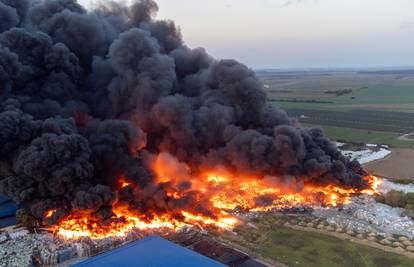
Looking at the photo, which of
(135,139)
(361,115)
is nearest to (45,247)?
(135,139)

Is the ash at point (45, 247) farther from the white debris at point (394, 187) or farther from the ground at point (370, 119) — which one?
the ground at point (370, 119)

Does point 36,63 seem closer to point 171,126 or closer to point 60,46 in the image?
point 60,46

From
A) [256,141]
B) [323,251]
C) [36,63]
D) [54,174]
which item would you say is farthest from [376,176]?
[36,63]

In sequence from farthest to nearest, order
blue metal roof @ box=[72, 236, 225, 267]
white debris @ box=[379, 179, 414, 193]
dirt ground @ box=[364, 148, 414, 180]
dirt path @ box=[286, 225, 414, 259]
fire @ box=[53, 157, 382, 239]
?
dirt ground @ box=[364, 148, 414, 180]
white debris @ box=[379, 179, 414, 193]
fire @ box=[53, 157, 382, 239]
dirt path @ box=[286, 225, 414, 259]
blue metal roof @ box=[72, 236, 225, 267]

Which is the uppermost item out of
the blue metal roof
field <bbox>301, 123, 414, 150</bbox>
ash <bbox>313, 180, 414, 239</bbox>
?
the blue metal roof

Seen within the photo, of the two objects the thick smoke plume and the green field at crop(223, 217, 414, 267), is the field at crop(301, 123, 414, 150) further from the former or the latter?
the green field at crop(223, 217, 414, 267)

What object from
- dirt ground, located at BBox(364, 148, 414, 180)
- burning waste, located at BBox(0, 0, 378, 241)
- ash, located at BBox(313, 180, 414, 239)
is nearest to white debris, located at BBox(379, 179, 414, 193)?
burning waste, located at BBox(0, 0, 378, 241)
